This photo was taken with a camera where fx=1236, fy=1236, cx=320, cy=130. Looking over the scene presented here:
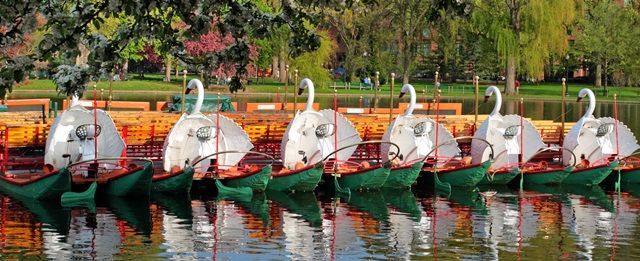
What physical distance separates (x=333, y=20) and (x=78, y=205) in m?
83.2

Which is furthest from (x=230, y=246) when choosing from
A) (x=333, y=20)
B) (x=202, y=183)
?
(x=333, y=20)

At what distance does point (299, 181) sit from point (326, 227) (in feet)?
21.5

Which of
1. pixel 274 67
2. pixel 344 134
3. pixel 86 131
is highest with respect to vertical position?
pixel 274 67

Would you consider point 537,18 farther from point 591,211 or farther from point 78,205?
point 78,205

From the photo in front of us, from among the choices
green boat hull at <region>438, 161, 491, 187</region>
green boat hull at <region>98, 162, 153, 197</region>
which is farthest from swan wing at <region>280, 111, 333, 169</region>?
green boat hull at <region>98, 162, 153, 197</region>

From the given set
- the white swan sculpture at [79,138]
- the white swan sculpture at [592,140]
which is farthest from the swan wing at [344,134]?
the white swan sculpture at [592,140]

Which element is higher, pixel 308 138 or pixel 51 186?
pixel 308 138

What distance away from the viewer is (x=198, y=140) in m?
39.5

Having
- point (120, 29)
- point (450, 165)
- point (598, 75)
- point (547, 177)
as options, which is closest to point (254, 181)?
point (450, 165)

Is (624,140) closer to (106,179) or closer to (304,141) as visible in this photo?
(304,141)

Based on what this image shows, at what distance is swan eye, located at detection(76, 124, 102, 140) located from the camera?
3806 cm

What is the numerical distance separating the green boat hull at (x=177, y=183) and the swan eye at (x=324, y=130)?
5868 mm

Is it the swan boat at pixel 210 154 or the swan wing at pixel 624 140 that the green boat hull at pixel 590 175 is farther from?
the swan boat at pixel 210 154

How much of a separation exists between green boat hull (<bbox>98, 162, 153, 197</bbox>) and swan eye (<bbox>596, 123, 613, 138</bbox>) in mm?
18372
